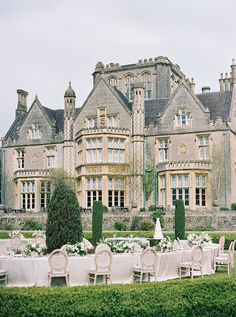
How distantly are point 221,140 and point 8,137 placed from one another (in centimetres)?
2044

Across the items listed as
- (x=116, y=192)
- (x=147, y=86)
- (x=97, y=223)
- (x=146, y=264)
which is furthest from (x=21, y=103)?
(x=146, y=264)

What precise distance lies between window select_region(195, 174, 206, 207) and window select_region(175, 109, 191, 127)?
4.69 m

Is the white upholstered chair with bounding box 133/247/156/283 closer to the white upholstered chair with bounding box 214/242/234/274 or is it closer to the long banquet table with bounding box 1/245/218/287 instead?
the long banquet table with bounding box 1/245/218/287

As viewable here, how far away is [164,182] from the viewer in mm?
41375

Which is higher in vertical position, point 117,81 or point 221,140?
point 117,81

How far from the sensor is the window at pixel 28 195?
46.0 metres

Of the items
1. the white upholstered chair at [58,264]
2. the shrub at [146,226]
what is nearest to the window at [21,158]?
the shrub at [146,226]

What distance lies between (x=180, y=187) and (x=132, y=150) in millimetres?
5395

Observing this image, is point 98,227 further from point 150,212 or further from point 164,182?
point 164,182

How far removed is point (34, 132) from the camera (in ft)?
159

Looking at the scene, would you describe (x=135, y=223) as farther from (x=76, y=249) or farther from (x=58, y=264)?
(x=58, y=264)

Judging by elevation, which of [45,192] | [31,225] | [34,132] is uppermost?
[34,132]

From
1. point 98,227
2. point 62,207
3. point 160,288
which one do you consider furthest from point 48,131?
point 160,288

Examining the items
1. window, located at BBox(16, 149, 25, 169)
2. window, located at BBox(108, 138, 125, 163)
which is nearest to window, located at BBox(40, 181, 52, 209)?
window, located at BBox(16, 149, 25, 169)
